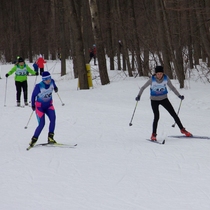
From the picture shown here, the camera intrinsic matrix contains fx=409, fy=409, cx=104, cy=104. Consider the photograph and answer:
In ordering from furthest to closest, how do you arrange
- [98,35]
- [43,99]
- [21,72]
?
[98,35] → [21,72] → [43,99]

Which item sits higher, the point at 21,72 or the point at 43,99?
the point at 21,72

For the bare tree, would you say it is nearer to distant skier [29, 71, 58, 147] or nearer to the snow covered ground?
the snow covered ground

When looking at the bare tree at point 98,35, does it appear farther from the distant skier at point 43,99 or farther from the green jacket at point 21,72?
the distant skier at point 43,99

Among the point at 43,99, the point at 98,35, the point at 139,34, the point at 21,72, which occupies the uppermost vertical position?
the point at 139,34

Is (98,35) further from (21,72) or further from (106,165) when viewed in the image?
(106,165)

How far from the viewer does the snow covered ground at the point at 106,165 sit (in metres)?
5.30

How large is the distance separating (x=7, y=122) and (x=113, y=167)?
617 centimetres

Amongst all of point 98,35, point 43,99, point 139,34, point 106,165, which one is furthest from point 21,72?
point 139,34

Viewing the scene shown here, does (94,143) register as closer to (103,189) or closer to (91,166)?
(91,166)

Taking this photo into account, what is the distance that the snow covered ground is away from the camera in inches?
209

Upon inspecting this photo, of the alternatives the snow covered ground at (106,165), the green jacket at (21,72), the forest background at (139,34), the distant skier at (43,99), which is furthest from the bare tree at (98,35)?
the distant skier at (43,99)

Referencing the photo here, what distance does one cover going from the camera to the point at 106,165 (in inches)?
281

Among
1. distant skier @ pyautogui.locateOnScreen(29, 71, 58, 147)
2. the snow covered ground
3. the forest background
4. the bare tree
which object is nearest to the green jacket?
the snow covered ground

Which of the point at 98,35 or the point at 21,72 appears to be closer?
the point at 21,72
